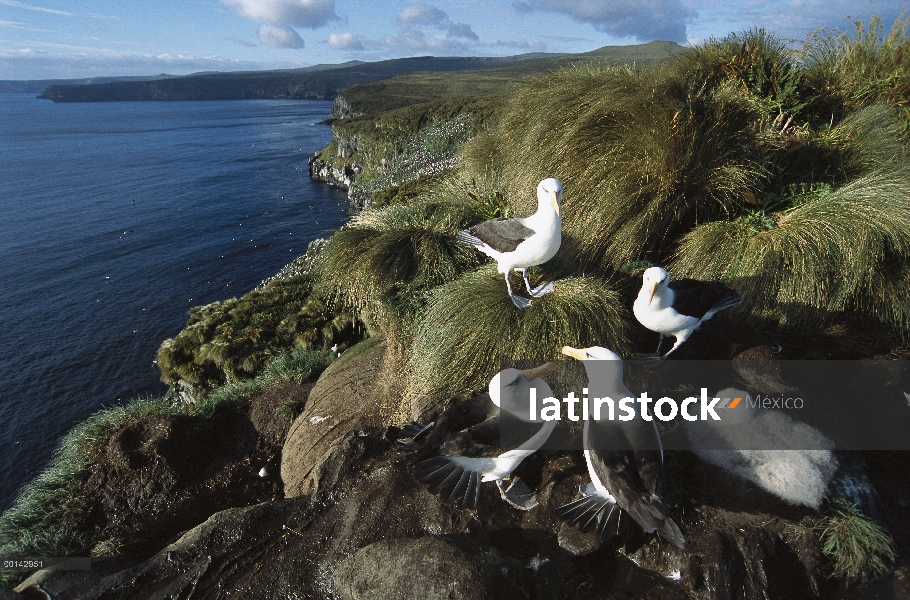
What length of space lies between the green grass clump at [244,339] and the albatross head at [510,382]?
7.70 m

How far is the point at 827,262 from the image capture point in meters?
5.91

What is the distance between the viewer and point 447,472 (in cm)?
409

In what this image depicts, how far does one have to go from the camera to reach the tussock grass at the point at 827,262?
19.3 ft

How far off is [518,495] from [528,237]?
2.75 metres

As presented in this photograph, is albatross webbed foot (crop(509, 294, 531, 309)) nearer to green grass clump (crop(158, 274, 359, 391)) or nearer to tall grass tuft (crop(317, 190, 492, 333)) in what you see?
tall grass tuft (crop(317, 190, 492, 333))

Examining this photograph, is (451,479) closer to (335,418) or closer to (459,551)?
(459,551)

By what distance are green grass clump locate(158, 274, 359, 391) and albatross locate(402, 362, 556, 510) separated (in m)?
7.44

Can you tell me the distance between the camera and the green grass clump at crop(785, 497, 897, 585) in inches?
153

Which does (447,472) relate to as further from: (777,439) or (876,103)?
(876,103)

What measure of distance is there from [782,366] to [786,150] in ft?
14.6

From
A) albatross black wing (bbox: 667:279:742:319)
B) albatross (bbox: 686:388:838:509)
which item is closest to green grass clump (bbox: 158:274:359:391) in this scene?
albatross black wing (bbox: 667:279:742:319)

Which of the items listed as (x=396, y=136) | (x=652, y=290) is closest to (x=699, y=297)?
(x=652, y=290)

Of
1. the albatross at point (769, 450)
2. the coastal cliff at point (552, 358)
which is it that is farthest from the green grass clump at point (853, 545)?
the albatross at point (769, 450)

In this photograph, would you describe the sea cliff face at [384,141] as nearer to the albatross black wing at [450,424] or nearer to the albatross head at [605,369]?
the albatross black wing at [450,424]
